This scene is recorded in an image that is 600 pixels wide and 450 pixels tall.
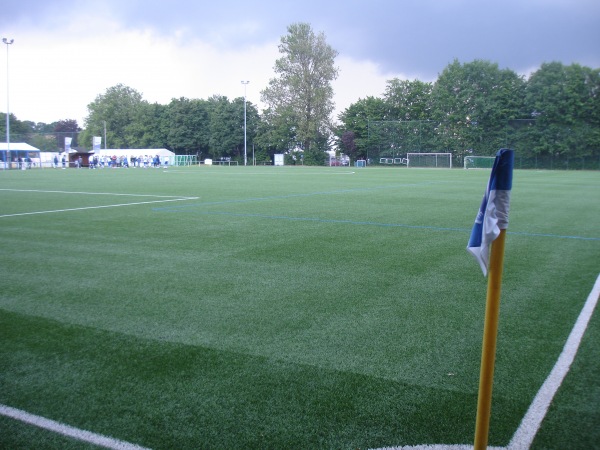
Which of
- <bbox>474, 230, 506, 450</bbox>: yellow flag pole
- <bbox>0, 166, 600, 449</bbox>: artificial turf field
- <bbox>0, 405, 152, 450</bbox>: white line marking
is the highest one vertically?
<bbox>474, 230, 506, 450</bbox>: yellow flag pole

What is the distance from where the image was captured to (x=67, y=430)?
273cm

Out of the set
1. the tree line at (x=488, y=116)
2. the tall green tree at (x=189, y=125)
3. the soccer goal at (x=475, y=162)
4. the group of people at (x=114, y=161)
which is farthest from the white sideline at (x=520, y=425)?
the tall green tree at (x=189, y=125)

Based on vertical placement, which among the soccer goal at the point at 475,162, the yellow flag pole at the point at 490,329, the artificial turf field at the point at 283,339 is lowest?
the artificial turf field at the point at 283,339

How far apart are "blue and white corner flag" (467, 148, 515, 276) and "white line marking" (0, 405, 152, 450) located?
188 centimetres

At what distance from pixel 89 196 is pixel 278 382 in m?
14.8

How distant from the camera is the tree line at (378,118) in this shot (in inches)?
2222

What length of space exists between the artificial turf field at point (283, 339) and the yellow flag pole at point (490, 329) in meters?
0.54

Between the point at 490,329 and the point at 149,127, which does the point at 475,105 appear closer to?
the point at 149,127

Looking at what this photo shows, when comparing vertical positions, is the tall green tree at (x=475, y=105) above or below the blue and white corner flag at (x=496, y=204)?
above

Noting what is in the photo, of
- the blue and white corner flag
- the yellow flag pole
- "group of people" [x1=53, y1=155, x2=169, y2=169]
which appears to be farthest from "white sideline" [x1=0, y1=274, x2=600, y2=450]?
"group of people" [x1=53, y1=155, x2=169, y2=169]

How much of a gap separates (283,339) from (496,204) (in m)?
2.34

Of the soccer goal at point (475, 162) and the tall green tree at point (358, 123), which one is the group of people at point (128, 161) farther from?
the soccer goal at point (475, 162)

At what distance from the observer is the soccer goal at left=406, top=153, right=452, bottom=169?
59.3m

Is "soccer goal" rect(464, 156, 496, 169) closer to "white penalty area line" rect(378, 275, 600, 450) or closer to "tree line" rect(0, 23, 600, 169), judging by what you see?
"tree line" rect(0, 23, 600, 169)
